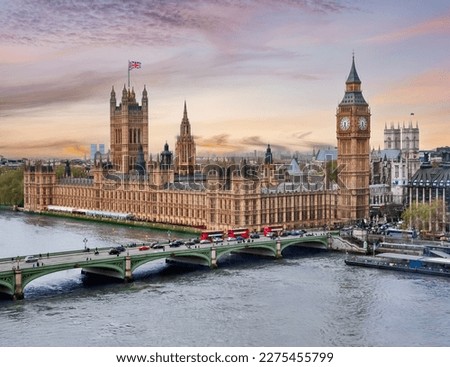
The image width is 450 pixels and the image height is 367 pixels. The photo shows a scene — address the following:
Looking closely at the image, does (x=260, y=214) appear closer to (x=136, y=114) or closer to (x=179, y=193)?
(x=179, y=193)

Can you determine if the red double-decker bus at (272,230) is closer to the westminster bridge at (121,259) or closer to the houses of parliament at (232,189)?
the houses of parliament at (232,189)


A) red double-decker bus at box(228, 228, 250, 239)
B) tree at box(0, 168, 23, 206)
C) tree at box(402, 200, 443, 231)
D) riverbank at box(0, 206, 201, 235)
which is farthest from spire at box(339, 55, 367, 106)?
tree at box(0, 168, 23, 206)

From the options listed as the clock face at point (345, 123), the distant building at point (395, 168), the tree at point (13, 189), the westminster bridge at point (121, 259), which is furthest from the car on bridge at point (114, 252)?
the tree at point (13, 189)

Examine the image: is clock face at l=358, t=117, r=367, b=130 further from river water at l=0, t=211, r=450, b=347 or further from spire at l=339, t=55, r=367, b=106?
river water at l=0, t=211, r=450, b=347

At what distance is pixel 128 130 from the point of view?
109ft

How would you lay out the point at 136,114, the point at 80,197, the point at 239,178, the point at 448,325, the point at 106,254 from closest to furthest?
the point at 448,325, the point at 106,254, the point at 239,178, the point at 80,197, the point at 136,114

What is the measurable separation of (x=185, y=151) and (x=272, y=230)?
8709 millimetres

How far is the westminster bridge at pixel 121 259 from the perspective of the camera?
12.7 meters

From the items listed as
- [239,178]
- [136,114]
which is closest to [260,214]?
[239,178]

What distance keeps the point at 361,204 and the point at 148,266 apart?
8995 mm

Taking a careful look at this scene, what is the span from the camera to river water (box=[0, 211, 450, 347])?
32.7ft

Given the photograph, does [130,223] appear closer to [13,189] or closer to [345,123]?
[345,123]

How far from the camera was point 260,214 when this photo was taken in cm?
2173

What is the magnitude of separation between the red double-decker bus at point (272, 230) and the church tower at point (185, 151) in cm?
793
